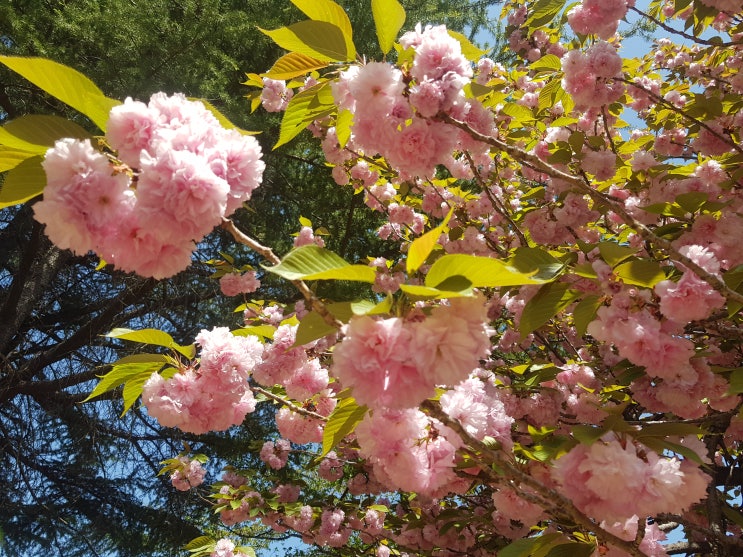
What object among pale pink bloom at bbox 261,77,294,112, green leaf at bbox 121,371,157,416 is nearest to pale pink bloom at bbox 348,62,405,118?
green leaf at bbox 121,371,157,416

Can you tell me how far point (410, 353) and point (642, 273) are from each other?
886 millimetres

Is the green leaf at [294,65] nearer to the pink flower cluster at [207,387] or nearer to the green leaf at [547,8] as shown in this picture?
the pink flower cluster at [207,387]

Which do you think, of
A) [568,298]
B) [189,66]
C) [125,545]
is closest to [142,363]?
[568,298]

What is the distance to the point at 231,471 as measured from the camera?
423 centimetres

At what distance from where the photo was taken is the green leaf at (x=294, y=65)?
1.33 meters

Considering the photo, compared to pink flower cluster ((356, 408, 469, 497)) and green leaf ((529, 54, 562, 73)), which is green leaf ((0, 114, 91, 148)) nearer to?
pink flower cluster ((356, 408, 469, 497))

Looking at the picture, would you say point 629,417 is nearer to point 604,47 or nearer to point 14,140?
point 604,47

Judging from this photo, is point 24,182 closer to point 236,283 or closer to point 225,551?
point 225,551

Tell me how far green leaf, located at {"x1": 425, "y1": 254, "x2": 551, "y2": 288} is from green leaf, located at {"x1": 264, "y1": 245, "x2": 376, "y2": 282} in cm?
10

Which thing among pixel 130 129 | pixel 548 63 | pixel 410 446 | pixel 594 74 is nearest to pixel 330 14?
pixel 130 129

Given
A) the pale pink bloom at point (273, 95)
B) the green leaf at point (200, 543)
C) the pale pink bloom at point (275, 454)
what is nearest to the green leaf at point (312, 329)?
the pale pink bloom at point (273, 95)

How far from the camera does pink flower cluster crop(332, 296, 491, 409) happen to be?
77 cm

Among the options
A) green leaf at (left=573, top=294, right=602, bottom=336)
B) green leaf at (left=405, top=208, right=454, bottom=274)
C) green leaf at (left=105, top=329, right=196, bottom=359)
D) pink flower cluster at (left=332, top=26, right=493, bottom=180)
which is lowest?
green leaf at (left=405, top=208, right=454, bottom=274)

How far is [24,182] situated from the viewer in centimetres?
88
